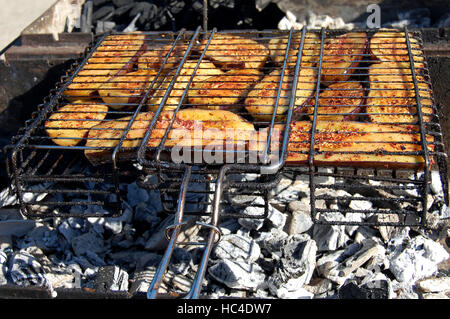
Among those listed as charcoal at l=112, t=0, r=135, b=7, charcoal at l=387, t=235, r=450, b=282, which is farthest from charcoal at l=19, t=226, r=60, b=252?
charcoal at l=112, t=0, r=135, b=7

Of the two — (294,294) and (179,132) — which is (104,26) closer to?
(179,132)

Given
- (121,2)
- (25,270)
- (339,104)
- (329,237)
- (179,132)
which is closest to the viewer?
(179,132)

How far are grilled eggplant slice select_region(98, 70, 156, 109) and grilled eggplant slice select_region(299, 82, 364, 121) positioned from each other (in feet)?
3.53

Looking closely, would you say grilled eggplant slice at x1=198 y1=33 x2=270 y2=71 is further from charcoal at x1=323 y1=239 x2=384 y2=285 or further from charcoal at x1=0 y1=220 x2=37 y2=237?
charcoal at x1=0 y1=220 x2=37 y2=237

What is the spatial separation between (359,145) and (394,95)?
25.1 inches

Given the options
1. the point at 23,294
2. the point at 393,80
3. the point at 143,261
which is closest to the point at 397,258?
the point at 393,80

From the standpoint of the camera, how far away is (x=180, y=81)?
318 cm

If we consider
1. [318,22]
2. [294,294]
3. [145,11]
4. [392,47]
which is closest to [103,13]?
[145,11]

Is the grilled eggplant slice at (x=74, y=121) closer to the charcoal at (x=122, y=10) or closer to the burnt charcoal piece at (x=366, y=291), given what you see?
the burnt charcoal piece at (x=366, y=291)

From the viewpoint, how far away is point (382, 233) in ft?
11.1

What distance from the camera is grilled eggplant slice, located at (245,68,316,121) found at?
2.82 meters
